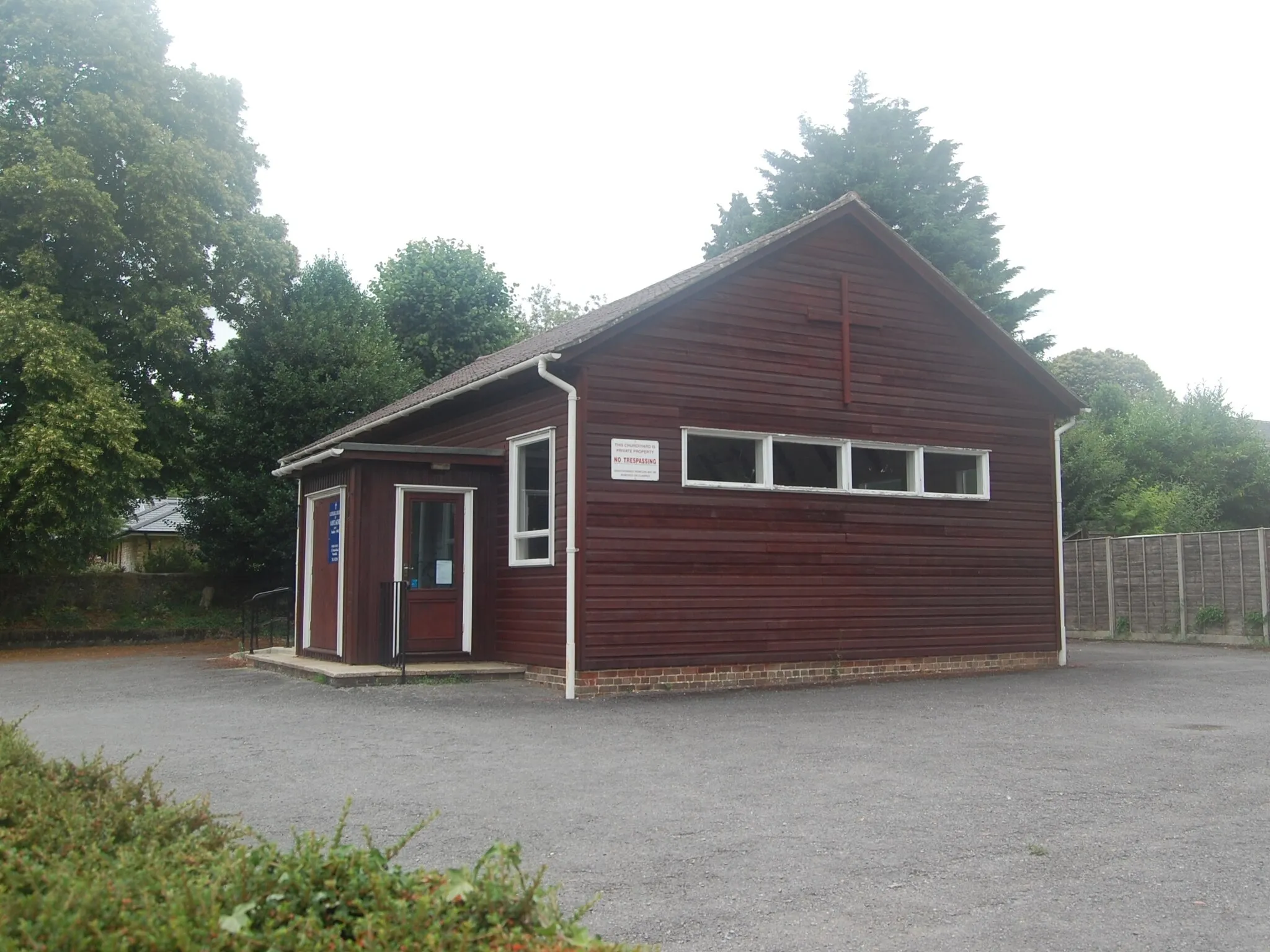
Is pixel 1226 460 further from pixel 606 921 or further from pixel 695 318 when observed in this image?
pixel 606 921

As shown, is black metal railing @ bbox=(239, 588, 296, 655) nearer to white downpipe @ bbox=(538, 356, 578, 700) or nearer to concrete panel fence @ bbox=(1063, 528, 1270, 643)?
white downpipe @ bbox=(538, 356, 578, 700)

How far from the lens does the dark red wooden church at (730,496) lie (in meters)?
13.1

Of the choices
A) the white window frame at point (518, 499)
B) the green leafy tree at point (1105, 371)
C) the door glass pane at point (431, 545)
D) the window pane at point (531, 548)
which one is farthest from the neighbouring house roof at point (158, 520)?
the green leafy tree at point (1105, 371)

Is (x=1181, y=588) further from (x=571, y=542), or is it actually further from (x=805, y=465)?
(x=571, y=542)

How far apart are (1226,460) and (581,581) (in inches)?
1093

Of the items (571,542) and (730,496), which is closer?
(571,542)

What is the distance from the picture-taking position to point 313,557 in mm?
16031

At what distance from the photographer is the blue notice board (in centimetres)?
1496

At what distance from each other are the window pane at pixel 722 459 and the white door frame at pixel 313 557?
4.21m

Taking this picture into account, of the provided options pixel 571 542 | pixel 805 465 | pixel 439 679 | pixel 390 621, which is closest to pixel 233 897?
pixel 571 542

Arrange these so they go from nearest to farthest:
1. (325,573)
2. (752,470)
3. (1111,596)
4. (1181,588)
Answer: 1. (752,470)
2. (325,573)
3. (1181,588)
4. (1111,596)

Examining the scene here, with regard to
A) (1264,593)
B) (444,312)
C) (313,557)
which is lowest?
(1264,593)

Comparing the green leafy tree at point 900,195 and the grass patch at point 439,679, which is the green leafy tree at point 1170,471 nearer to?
the green leafy tree at point 900,195

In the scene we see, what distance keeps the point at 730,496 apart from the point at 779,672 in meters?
2.17
